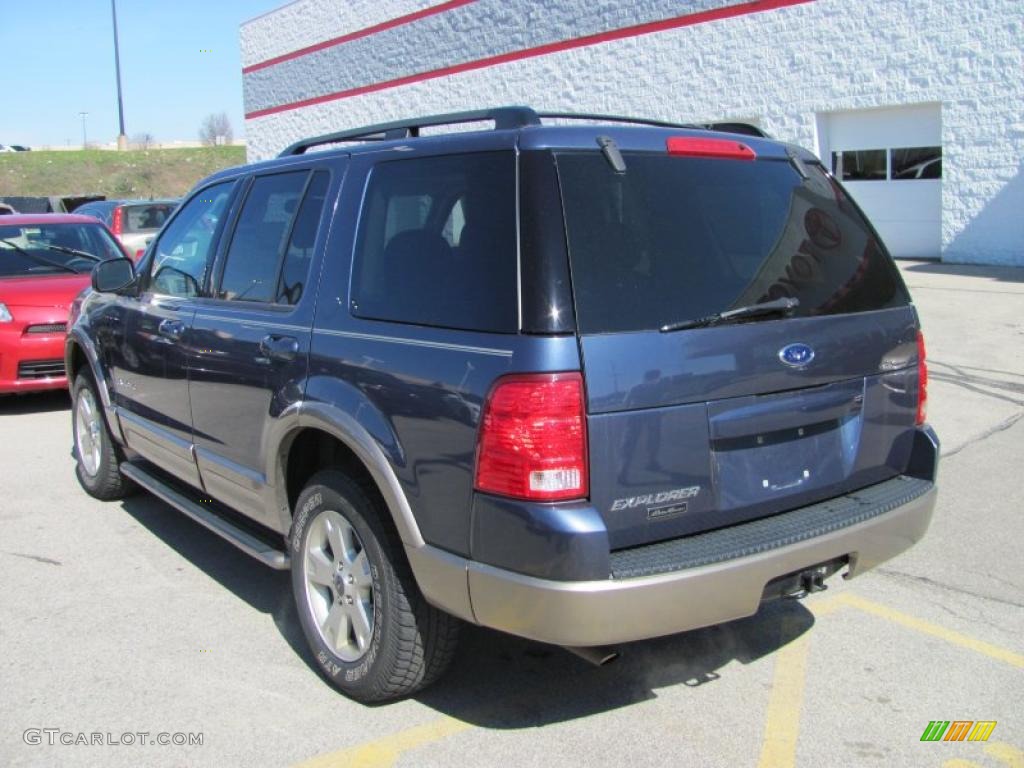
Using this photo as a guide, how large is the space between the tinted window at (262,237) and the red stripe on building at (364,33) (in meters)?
19.9

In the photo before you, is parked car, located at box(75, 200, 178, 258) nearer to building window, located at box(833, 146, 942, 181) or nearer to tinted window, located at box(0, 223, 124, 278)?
tinted window, located at box(0, 223, 124, 278)

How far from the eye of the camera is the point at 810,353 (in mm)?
3346

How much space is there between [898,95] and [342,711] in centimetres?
1516

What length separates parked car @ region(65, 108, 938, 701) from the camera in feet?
9.53

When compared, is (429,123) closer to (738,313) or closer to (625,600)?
(738,313)

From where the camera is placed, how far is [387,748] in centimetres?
335

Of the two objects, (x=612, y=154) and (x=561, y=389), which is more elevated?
(x=612, y=154)

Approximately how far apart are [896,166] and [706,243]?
15.0m

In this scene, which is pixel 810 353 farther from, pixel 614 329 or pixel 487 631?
pixel 487 631

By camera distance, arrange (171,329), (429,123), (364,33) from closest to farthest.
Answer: (429,123) → (171,329) → (364,33)

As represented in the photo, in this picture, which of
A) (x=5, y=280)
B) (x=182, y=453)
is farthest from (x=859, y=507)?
(x=5, y=280)

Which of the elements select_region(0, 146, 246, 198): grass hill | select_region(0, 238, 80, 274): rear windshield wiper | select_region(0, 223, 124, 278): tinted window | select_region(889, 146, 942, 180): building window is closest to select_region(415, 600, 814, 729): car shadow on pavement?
select_region(0, 223, 124, 278): tinted window

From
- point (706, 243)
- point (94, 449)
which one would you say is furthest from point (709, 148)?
point (94, 449)

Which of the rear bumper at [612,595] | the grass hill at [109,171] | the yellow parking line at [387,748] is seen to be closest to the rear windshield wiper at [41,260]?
the yellow parking line at [387,748]
